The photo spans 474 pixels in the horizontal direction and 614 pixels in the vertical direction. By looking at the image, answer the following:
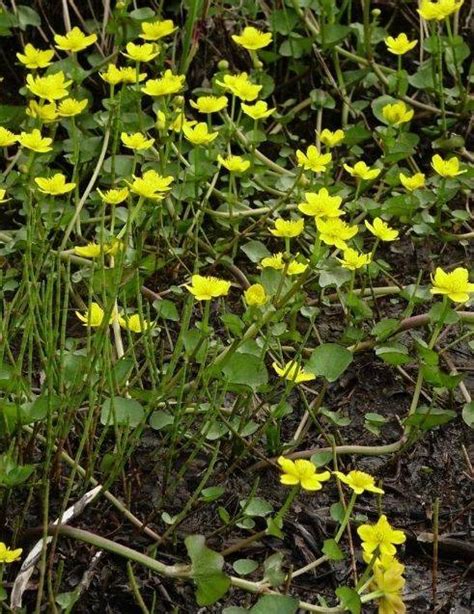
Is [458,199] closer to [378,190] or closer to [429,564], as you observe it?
[378,190]

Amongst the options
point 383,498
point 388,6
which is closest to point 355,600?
point 383,498

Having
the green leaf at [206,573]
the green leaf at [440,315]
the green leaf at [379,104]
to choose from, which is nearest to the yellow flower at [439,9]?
the green leaf at [379,104]

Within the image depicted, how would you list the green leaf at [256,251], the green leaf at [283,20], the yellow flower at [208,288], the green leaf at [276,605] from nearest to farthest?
the green leaf at [276,605]
the yellow flower at [208,288]
the green leaf at [256,251]
the green leaf at [283,20]

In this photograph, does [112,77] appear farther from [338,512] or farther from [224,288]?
[338,512]

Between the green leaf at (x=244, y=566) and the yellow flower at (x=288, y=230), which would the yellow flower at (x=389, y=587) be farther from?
the yellow flower at (x=288, y=230)

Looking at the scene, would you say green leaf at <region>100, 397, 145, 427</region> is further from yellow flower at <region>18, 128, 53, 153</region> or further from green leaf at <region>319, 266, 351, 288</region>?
yellow flower at <region>18, 128, 53, 153</region>

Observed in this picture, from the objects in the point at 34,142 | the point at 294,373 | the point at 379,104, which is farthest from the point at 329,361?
the point at 379,104
